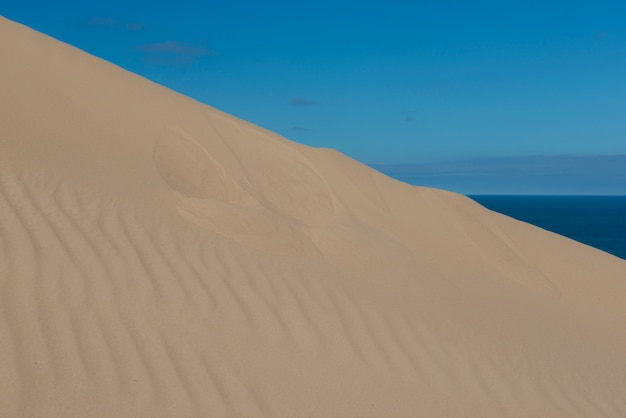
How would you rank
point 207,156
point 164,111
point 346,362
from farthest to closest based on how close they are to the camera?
point 164,111, point 207,156, point 346,362

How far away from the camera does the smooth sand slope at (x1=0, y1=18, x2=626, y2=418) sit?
402 centimetres

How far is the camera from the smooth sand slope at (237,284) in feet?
13.2

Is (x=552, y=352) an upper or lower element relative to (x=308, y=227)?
lower

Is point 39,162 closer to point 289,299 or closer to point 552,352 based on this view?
point 289,299

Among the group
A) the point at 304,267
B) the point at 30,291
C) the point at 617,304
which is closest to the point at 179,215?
the point at 304,267

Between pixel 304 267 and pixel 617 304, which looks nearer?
pixel 304 267

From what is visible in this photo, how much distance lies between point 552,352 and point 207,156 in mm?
4262

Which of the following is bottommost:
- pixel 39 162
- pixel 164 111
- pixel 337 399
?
pixel 337 399

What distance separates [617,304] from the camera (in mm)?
8352

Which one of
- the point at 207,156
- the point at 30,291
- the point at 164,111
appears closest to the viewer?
the point at 30,291

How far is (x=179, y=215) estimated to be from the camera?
5.70 metres

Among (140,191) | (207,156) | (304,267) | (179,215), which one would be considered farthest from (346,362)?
(207,156)

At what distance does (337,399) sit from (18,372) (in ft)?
6.95

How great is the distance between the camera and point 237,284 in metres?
5.16
